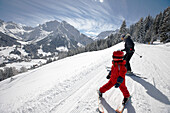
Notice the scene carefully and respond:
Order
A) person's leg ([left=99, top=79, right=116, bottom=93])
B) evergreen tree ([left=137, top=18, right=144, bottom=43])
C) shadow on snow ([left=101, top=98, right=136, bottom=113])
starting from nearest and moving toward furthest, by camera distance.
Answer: shadow on snow ([left=101, top=98, right=136, bottom=113])
person's leg ([left=99, top=79, right=116, bottom=93])
evergreen tree ([left=137, top=18, right=144, bottom=43])

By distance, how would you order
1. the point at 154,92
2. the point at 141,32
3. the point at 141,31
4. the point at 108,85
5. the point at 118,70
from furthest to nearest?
the point at 141,32 → the point at 141,31 → the point at 154,92 → the point at 108,85 → the point at 118,70

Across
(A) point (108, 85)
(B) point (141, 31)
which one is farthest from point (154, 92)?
(B) point (141, 31)

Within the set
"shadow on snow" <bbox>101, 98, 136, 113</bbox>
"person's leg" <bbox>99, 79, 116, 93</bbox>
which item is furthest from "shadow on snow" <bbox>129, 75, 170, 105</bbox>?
"person's leg" <bbox>99, 79, 116, 93</bbox>

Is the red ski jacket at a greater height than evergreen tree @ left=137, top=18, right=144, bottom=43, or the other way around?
evergreen tree @ left=137, top=18, right=144, bottom=43

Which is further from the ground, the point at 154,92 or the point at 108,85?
the point at 108,85

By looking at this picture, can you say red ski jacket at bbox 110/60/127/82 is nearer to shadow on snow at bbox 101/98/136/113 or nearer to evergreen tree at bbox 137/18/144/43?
shadow on snow at bbox 101/98/136/113

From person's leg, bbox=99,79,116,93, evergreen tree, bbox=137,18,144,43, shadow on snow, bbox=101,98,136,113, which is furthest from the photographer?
evergreen tree, bbox=137,18,144,43

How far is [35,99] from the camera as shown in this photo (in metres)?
3.04

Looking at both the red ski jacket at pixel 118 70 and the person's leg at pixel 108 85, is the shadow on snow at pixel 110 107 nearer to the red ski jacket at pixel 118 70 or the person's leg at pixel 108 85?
the person's leg at pixel 108 85

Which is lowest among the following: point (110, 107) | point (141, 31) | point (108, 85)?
point (110, 107)

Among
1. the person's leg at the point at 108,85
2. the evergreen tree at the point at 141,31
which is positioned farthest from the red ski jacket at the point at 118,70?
the evergreen tree at the point at 141,31

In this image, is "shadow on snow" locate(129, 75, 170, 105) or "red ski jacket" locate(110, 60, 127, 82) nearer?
"red ski jacket" locate(110, 60, 127, 82)

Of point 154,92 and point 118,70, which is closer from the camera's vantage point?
point 118,70

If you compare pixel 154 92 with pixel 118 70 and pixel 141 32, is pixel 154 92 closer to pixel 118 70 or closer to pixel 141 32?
pixel 118 70
